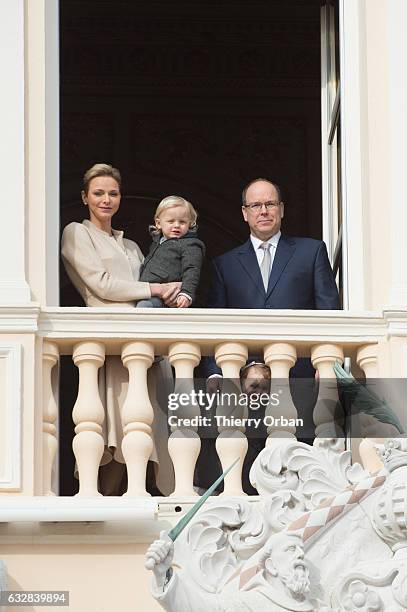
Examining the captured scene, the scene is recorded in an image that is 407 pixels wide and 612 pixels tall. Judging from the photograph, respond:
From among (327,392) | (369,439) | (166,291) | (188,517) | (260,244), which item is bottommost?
(188,517)

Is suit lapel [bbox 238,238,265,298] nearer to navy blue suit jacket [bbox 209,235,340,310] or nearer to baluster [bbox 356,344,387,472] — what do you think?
navy blue suit jacket [bbox 209,235,340,310]

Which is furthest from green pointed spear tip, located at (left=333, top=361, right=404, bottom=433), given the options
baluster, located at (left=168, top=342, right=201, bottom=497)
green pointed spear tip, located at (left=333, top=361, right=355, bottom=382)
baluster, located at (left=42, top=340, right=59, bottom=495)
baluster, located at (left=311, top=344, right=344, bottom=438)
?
baluster, located at (left=42, top=340, right=59, bottom=495)

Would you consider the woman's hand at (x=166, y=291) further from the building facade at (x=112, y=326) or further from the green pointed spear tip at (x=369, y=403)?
the green pointed spear tip at (x=369, y=403)

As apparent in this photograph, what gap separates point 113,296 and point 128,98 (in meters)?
6.11

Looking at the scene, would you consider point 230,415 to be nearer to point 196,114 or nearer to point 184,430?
point 184,430

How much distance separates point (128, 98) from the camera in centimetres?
1769

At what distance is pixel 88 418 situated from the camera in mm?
11344

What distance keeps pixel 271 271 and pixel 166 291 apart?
583 mm

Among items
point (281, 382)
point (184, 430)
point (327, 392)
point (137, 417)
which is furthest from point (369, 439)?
point (137, 417)

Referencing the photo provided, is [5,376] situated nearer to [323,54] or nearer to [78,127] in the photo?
[323,54]

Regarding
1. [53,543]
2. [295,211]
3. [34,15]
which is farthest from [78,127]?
[53,543]

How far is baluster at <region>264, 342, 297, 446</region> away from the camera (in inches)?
448

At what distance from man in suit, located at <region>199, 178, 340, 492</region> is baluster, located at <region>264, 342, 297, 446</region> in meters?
0.27

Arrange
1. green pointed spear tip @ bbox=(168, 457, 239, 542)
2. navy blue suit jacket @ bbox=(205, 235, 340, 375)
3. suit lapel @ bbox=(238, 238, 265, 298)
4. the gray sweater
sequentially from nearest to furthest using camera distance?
1. green pointed spear tip @ bbox=(168, 457, 239, 542)
2. the gray sweater
3. navy blue suit jacket @ bbox=(205, 235, 340, 375)
4. suit lapel @ bbox=(238, 238, 265, 298)
